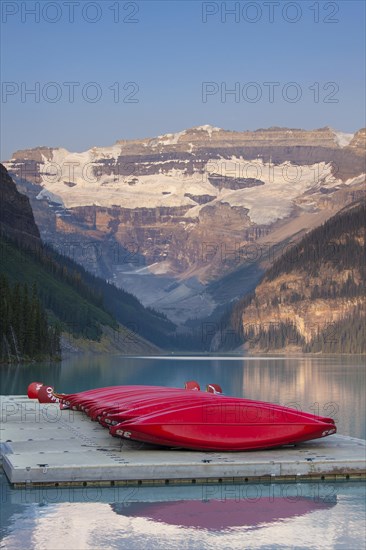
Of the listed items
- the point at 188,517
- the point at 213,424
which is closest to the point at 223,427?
the point at 213,424

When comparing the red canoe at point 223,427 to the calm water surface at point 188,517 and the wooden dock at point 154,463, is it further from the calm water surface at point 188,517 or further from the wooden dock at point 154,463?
the calm water surface at point 188,517

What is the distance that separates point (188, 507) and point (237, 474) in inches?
152

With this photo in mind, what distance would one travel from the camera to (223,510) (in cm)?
3450

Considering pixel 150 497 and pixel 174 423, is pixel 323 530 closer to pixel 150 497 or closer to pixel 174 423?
pixel 150 497

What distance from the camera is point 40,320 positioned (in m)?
190

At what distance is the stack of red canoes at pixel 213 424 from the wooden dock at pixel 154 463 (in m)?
0.43

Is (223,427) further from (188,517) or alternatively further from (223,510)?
(188,517)

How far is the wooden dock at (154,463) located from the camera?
37.4 m

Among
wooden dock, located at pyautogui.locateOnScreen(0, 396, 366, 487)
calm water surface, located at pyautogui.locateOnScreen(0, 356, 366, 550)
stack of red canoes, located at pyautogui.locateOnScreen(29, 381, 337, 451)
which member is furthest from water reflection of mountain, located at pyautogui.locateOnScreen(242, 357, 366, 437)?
calm water surface, located at pyautogui.locateOnScreen(0, 356, 366, 550)

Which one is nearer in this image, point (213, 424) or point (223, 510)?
point (223, 510)

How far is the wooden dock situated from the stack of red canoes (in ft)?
1.43

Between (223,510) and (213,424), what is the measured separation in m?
8.03

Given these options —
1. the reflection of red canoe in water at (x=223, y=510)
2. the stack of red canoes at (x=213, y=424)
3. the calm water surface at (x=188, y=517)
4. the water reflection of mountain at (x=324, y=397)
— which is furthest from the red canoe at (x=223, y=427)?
the water reflection of mountain at (x=324, y=397)

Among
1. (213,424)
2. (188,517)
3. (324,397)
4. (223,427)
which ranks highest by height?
(213,424)
